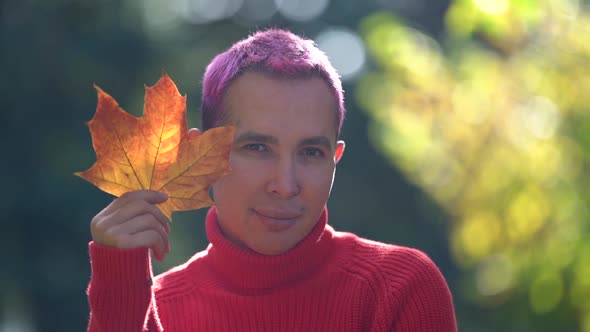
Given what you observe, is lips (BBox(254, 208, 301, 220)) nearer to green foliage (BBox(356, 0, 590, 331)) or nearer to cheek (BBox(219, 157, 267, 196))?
cheek (BBox(219, 157, 267, 196))

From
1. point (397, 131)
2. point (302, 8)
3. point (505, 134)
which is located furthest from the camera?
point (302, 8)

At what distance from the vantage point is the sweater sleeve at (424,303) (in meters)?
2.07

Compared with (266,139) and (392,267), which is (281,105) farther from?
(392,267)

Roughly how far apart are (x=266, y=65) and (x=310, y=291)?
600 millimetres

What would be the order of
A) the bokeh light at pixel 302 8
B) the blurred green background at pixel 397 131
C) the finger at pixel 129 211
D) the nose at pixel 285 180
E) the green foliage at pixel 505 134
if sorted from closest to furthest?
the finger at pixel 129 211, the nose at pixel 285 180, the green foliage at pixel 505 134, the blurred green background at pixel 397 131, the bokeh light at pixel 302 8

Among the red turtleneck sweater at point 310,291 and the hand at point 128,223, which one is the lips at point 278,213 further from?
the hand at point 128,223

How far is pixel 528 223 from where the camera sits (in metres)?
3.32

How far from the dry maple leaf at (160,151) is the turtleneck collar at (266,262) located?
0.38 metres

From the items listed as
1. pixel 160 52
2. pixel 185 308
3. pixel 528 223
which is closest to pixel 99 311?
pixel 185 308

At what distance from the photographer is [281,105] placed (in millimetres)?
2027

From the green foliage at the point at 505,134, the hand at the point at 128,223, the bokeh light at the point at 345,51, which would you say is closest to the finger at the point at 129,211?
the hand at the point at 128,223

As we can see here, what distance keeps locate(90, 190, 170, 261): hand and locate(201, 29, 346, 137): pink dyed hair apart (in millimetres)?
435

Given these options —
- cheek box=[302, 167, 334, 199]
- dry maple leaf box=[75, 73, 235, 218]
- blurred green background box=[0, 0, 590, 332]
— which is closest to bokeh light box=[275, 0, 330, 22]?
blurred green background box=[0, 0, 590, 332]

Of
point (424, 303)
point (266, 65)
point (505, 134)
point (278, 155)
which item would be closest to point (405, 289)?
point (424, 303)
